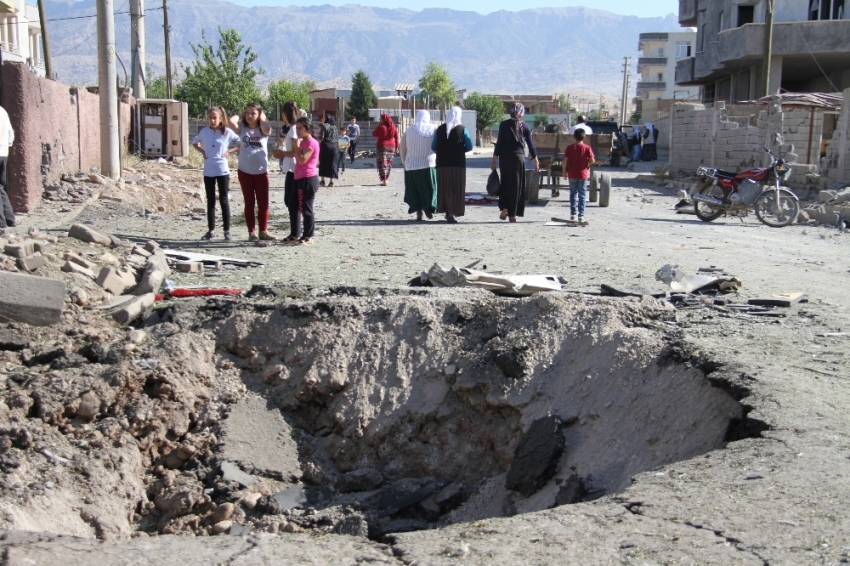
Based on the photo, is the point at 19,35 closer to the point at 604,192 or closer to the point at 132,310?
the point at 604,192

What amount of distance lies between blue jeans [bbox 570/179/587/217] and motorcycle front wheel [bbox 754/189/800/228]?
10.0ft

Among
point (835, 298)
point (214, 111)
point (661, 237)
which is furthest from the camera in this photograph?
point (661, 237)

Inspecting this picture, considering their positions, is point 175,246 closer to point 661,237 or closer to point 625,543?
point 661,237

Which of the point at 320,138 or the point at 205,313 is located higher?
the point at 320,138

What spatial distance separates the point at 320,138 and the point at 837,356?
13297 millimetres

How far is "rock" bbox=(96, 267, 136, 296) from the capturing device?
20.4ft

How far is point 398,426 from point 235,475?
990 mm

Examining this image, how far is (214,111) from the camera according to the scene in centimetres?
866

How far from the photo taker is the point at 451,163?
1169 cm

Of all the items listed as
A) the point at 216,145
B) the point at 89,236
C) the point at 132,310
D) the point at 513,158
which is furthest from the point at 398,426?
the point at 513,158

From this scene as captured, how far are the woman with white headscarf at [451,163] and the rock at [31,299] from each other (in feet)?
23.1

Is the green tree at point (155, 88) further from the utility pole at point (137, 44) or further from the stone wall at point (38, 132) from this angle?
the stone wall at point (38, 132)

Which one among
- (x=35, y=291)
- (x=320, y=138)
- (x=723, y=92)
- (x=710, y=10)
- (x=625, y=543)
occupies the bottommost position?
(x=625, y=543)

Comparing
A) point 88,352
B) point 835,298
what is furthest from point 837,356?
point 88,352
